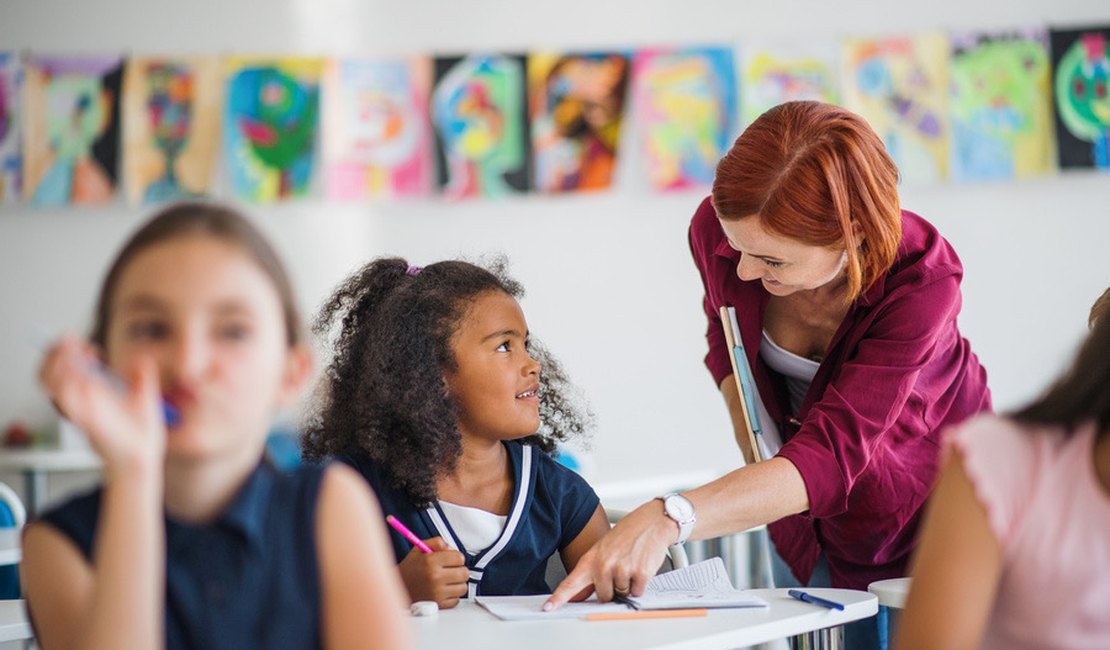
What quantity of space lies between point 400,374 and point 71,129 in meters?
2.48

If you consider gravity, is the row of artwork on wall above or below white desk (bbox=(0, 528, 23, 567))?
above

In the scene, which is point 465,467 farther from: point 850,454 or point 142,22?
point 142,22

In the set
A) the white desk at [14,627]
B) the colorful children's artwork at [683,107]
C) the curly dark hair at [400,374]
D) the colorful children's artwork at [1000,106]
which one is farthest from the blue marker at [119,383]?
the colorful children's artwork at [1000,106]

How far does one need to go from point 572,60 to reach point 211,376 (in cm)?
326

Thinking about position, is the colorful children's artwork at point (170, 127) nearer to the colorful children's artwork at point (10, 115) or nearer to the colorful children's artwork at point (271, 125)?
the colorful children's artwork at point (271, 125)

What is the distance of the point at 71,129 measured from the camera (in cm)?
391

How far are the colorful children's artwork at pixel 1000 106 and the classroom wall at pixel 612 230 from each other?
0.20 feet

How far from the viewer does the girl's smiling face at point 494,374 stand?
1.87 meters

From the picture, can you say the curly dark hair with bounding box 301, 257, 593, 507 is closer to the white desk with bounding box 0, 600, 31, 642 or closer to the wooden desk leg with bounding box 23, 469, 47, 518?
the white desk with bounding box 0, 600, 31, 642

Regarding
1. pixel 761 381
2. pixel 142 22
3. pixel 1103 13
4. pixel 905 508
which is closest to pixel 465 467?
pixel 761 381

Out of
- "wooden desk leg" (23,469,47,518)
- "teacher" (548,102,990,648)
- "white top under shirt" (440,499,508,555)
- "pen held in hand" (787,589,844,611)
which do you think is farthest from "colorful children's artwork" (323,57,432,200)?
"pen held in hand" (787,589,844,611)

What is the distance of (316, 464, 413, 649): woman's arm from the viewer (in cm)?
90

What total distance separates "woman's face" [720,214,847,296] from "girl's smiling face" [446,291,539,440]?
0.38 meters

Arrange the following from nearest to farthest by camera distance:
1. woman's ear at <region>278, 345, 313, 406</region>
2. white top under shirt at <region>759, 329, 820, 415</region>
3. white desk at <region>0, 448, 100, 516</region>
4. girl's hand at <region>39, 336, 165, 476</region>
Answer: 1. girl's hand at <region>39, 336, 165, 476</region>
2. woman's ear at <region>278, 345, 313, 406</region>
3. white top under shirt at <region>759, 329, 820, 415</region>
4. white desk at <region>0, 448, 100, 516</region>
